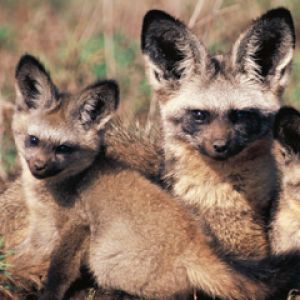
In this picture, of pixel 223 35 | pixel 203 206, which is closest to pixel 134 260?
pixel 203 206

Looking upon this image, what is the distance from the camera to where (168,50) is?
→ 6.34 m

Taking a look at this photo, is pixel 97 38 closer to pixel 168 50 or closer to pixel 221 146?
pixel 168 50

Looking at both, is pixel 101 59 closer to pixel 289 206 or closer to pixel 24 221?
pixel 24 221

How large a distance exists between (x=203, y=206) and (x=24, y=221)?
4.83 ft

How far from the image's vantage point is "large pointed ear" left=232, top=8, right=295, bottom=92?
19.8 ft

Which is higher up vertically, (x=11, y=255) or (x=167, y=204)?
(x=167, y=204)

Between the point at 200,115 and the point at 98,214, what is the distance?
1162 mm

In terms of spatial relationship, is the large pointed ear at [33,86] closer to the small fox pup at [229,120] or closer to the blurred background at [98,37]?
the small fox pup at [229,120]

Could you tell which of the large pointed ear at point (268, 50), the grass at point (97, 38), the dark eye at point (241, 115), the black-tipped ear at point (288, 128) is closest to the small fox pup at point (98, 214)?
the dark eye at point (241, 115)

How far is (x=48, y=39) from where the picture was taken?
1096 cm

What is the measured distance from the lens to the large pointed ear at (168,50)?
242 inches

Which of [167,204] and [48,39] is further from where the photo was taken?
[48,39]

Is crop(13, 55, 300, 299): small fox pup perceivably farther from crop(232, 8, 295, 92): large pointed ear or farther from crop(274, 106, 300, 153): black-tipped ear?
crop(232, 8, 295, 92): large pointed ear

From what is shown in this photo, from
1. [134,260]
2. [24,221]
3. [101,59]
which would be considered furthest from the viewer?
[101,59]
